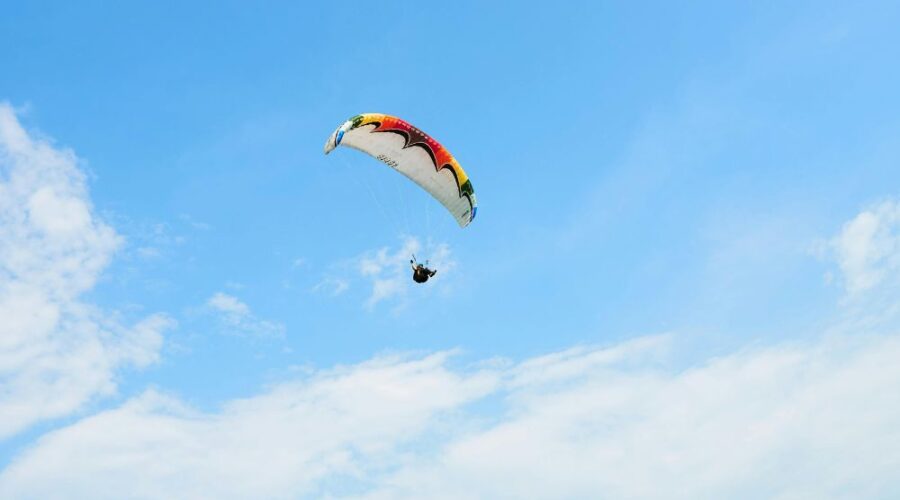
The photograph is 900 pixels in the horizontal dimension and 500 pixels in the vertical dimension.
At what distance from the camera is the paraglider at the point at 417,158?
32.8m

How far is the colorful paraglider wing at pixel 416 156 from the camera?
32.7 meters

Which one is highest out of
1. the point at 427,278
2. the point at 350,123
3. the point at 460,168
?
the point at 460,168

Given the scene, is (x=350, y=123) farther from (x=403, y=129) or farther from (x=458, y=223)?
(x=458, y=223)

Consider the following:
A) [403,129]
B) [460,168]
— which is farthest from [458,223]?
[403,129]

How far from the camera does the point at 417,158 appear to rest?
3528 centimetres

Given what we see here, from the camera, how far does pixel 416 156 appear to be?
1385 inches

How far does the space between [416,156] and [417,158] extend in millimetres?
133

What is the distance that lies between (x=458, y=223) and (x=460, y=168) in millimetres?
2903

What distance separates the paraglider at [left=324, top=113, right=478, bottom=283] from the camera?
3278cm

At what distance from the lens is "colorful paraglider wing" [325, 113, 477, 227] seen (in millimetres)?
32713

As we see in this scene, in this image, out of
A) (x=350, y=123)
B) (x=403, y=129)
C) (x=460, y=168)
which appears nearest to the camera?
(x=350, y=123)

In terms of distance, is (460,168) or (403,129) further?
(460,168)

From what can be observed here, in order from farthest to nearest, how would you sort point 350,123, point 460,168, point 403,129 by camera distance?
1. point 460,168
2. point 403,129
3. point 350,123

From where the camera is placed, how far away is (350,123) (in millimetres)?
31031
